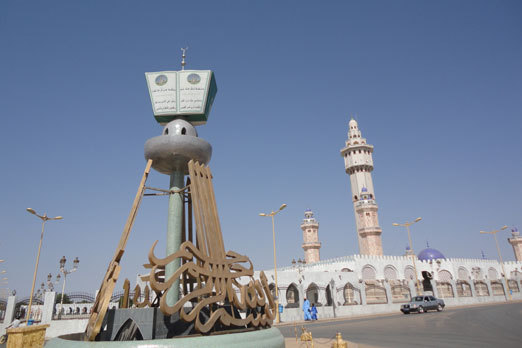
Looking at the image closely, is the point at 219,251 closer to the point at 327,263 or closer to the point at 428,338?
the point at 428,338

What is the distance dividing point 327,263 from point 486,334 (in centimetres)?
2881

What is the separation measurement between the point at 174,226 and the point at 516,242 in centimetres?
7512

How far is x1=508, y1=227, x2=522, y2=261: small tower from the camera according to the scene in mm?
62628

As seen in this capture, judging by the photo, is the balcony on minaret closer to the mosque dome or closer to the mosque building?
the mosque building

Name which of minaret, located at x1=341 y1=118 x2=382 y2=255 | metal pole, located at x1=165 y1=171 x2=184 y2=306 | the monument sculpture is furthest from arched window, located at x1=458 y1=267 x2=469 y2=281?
metal pole, located at x1=165 y1=171 x2=184 y2=306

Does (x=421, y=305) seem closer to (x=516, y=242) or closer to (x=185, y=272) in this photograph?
(x=185, y=272)

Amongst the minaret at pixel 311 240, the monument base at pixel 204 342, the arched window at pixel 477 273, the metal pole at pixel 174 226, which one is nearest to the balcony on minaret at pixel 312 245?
the minaret at pixel 311 240

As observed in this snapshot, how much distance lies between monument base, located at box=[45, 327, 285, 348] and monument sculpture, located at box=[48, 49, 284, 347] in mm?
17

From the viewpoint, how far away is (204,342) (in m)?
5.39

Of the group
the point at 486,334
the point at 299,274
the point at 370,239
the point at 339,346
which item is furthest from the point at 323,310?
the point at 370,239

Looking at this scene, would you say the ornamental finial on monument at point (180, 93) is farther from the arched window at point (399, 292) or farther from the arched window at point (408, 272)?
the arched window at point (408, 272)

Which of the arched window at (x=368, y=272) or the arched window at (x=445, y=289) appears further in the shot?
the arched window at (x=445, y=289)

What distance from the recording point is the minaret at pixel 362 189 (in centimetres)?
4619

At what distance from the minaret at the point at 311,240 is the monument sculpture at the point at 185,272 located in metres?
44.5
